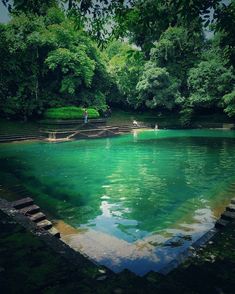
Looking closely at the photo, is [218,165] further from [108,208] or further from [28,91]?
[28,91]

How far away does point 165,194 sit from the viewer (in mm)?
11461

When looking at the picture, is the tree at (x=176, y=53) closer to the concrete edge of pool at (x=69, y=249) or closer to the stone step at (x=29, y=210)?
the stone step at (x=29, y=210)

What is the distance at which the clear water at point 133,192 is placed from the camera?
771 cm

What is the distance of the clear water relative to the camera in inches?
304

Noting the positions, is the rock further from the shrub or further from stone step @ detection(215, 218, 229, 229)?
the shrub

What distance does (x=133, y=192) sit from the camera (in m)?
11.8

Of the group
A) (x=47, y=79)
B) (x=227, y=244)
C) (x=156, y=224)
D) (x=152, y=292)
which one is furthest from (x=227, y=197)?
(x=47, y=79)

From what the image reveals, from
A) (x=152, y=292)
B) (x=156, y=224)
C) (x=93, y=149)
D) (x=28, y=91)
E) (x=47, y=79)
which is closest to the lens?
(x=152, y=292)

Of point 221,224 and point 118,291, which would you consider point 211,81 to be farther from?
point 118,291

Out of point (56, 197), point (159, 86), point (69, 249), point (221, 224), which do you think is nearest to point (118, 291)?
point (69, 249)

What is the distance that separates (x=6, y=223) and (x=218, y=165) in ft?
44.3

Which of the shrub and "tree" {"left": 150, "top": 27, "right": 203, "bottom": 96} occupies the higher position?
"tree" {"left": 150, "top": 27, "right": 203, "bottom": 96}

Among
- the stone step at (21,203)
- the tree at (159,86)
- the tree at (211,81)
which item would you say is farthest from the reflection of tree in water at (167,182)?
the tree at (159,86)

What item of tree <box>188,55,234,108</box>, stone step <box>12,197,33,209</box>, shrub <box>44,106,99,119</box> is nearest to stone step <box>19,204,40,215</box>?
stone step <box>12,197,33,209</box>
